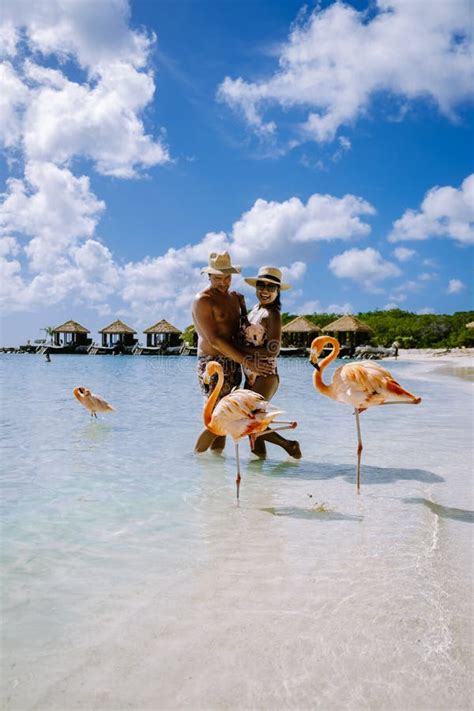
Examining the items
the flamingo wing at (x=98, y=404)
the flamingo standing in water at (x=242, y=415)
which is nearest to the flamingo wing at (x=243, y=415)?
the flamingo standing in water at (x=242, y=415)

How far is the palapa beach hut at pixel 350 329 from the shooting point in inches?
2062

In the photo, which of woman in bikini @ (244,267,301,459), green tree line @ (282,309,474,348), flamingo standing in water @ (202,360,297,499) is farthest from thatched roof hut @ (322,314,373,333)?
flamingo standing in water @ (202,360,297,499)

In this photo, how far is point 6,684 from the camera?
1995 millimetres

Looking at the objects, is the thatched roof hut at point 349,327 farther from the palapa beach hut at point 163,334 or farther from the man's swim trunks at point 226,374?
the man's swim trunks at point 226,374

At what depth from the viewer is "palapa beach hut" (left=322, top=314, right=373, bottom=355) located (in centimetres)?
5238

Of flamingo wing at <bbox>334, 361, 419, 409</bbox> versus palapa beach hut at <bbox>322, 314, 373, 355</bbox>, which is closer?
flamingo wing at <bbox>334, 361, 419, 409</bbox>

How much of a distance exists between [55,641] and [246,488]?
2.59 m

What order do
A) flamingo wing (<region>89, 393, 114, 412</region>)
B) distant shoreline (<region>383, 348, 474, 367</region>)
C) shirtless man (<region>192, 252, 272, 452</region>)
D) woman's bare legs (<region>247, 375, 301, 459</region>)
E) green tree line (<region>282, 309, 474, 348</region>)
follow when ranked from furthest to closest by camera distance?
green tree line (<region>282, 309, 474, 348</region>) → distant shoreline (<region>383, 348, 474, 367</region>) → flamingo wing (<region>89, 393, 114, 412</region>) → woman's bare legs (<region>247, 375, 301, 459</region>) → shirtless man (<region>192, 252, 272, 452</region>)

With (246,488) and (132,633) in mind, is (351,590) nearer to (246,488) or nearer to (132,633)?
(132,633)

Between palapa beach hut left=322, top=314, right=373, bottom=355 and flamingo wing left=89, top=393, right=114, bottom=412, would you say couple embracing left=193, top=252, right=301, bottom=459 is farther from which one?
palapa beach hut left=322, top=314, right=373, bottom=355

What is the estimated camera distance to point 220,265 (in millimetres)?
5484

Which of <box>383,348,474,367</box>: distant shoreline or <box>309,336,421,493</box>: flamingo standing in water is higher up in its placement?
<box>309,336,421,493</box>: flamingo standing in water

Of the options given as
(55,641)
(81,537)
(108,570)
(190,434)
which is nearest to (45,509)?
(81,537)

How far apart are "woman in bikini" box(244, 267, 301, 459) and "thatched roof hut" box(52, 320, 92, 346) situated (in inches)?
2326
